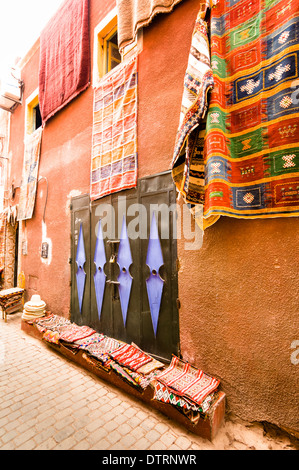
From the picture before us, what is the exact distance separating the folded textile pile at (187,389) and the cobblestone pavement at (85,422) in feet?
0.83

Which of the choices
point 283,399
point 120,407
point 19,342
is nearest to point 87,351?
point 120,407

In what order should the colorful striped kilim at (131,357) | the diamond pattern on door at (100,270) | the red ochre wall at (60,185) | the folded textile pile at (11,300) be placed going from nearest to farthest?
the colorful striped kilim at (131,357), the diamond pattern on door at (100,270), the red ochre wall at (60,185), the folded textile pile at (11,300)

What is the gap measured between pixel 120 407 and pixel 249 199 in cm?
242

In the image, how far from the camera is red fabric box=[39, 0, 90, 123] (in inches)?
166

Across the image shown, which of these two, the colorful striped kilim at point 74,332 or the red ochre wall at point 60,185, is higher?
the red ochre wall at point 60,185

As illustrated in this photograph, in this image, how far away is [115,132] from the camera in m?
3.52

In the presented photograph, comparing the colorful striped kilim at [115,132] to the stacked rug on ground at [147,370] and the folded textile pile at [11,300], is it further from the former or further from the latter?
the folded textile pile at [11,300]

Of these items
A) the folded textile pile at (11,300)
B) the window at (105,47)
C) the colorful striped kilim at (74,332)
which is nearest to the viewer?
the colorful striped kilim at (74,332)

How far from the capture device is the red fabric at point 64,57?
423 cm

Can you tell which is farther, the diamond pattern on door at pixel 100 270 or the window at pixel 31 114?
the window at pixel 31 114

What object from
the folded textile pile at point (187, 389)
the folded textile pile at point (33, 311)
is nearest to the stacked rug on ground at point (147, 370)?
the folded textile pile at point (187, 389)

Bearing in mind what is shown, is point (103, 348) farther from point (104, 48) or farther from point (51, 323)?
point (104, 48)

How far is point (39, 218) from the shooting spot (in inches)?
214

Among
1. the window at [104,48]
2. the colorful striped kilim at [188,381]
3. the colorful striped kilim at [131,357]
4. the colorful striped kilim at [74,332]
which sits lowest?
the colorful striped kilim at [74,332]
